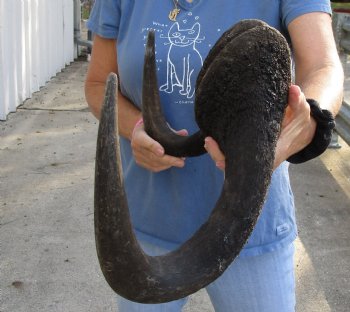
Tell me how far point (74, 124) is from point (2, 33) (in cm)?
133

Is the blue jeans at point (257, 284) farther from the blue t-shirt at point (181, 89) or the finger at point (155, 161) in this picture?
the finger at point (155, 161)

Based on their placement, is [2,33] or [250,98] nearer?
[250,98]

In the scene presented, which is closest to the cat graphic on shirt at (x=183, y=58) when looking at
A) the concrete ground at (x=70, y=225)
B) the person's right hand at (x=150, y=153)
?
the person's right hand at (x=150, y=153)

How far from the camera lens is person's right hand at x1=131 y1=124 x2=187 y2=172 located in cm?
157

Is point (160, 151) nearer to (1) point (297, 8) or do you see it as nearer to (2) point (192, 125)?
(2) point (192, 125)

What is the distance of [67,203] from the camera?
478 centimetres

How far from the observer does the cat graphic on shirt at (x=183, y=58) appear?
1.71 m

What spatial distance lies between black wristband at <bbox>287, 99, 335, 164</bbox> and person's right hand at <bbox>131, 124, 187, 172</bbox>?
358mm

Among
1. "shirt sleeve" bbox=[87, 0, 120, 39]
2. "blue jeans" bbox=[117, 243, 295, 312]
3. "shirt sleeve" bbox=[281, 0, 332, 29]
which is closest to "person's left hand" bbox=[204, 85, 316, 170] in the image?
Result: "shirt sleeve" bbox=[281, 0, 332, 29]

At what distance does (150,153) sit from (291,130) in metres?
0.50

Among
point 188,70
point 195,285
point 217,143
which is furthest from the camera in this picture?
point 188,70

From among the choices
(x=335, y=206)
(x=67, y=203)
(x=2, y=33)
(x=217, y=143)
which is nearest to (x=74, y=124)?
(x=2, y=33)

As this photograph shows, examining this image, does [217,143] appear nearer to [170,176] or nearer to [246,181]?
[246,181]

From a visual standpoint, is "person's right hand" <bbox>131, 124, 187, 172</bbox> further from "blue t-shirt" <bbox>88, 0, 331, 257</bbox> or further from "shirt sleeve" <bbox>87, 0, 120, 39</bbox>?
"shirt sleeve" <bbox>87, 0, 120, 39</bbox>
